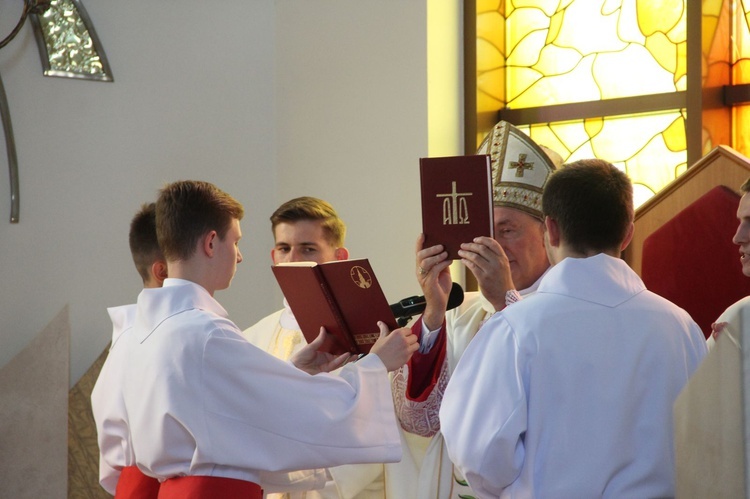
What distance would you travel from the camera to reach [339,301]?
3.19 m

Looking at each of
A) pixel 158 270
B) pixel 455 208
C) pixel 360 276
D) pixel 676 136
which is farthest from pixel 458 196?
pixel 676 136

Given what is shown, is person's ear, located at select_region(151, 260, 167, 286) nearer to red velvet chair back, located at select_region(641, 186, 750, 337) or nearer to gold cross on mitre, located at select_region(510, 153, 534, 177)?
gold cross on mitre, located at select_region(510, 153, 534, 177)

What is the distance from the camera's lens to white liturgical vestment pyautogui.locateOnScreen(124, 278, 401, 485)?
9.41 ft

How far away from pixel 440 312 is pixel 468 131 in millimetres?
2237

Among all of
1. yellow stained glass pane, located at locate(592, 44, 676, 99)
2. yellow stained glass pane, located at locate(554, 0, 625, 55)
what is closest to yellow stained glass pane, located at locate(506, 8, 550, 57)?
yellow stained glass pane, located at locate(554, 0, 625, 55)

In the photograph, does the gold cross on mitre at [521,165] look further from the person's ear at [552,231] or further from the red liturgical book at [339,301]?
the person's ear at [552,231]

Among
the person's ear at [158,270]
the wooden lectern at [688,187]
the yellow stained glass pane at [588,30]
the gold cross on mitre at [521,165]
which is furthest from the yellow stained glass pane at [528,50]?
the person's ear at [158,270]

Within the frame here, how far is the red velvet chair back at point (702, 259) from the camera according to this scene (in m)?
3.45

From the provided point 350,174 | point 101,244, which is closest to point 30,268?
point 101,244

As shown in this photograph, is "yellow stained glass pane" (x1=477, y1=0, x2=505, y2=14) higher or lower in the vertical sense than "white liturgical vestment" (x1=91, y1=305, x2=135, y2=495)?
higher

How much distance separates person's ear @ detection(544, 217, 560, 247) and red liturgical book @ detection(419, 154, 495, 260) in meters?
Answer: 0.50

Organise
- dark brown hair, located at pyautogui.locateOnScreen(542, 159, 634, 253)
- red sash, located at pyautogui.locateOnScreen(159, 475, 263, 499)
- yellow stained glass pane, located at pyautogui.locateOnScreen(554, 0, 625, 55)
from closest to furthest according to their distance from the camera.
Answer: dark brown hair, located at pyautogui.locateOnScreen(542, 159, 634, 253) → red sash, located at pyautogui.locateOnScreen(159, 475, 263, 499) → yellow stained glass pane, located at pyautogui.locateOnScreen(554, 0, 625, 55)

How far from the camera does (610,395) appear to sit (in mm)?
2408

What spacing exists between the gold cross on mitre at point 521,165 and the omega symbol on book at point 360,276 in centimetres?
94
